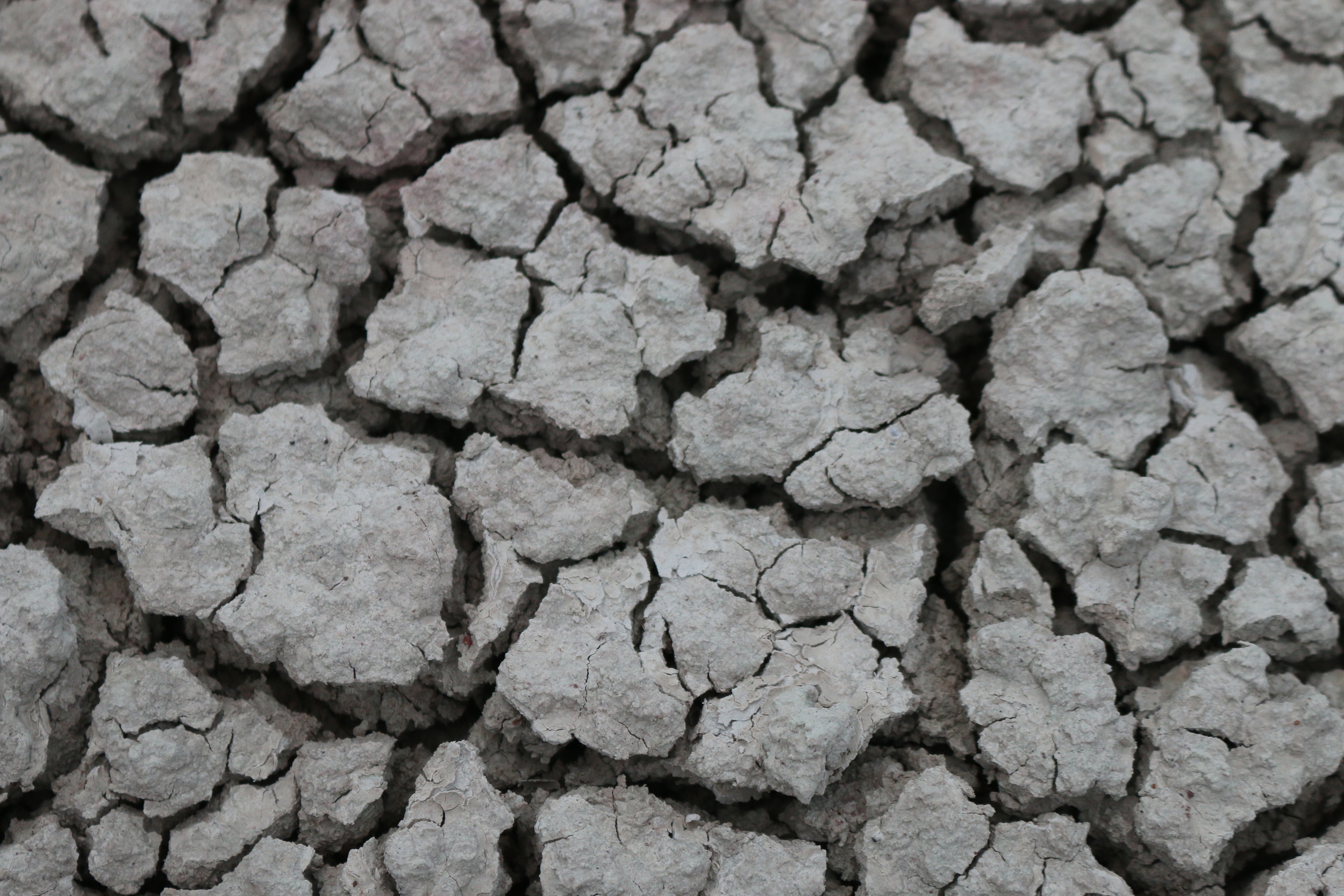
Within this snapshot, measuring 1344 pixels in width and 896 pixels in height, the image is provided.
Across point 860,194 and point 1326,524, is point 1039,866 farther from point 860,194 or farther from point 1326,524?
point 860,194

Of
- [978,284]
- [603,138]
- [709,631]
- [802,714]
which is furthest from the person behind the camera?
[603,138]

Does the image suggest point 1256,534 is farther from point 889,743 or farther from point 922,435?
point 889,743

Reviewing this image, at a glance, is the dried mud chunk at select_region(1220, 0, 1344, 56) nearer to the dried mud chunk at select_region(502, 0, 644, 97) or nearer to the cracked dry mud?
the cracked dry mud

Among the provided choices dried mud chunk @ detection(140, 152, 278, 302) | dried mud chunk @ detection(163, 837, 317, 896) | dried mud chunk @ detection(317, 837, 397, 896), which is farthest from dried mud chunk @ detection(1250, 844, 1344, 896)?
dried mud chunk @ detection(140, 152, 278, 302)

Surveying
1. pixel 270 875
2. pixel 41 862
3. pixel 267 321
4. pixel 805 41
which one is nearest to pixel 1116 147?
pixel 805 41

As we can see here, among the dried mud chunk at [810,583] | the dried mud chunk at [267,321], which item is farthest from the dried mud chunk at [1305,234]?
the dried mud chunk at [267,321]

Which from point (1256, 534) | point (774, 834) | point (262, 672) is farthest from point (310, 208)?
point (1256, 534)
